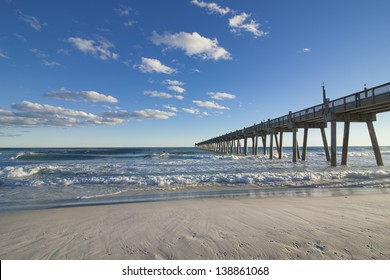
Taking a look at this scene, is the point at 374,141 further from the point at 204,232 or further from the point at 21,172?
the point at 21,172

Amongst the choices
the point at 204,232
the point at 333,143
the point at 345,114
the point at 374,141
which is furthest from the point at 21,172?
the point at 374,141

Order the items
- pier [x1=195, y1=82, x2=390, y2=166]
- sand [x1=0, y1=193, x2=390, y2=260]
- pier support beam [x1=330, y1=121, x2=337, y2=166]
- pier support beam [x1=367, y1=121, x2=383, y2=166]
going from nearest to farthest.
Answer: sand [x1=0, y1=193, x2=390, y2=260]
pier [x1=195, y1=82, x2=390, y2=166]
pier support beam [x1=367, y1=121, x2=383, y2=166]
pier support beam [x1=330, y1=121, x2=337, y2=166]

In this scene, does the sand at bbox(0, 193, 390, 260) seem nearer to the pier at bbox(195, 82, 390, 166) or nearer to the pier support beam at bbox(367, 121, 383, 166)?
the pier at bbox(195, 82, 390, 166)

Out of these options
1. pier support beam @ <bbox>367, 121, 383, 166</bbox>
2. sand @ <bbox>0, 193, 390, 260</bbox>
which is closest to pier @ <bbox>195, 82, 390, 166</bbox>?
pier support beam @ <bbox>367, 121, 383, 166</bbox>

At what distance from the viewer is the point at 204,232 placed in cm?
362

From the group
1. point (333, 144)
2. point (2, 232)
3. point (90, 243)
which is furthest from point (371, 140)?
point (2, 232)

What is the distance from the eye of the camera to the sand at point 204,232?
2907mm

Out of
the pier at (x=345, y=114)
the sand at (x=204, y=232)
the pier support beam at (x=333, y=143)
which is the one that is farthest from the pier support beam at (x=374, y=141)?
the sand at (x=204, y=232)

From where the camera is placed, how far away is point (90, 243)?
3.33 metres

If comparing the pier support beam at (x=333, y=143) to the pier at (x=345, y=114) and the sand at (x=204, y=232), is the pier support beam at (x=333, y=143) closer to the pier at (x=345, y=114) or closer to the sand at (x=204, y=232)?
the pier at (x=345, y=114)

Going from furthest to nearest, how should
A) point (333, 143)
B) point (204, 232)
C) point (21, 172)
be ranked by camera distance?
point (333, 143) < point (21, 172) < point (204, 232)

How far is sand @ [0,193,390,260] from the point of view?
9.54 ft

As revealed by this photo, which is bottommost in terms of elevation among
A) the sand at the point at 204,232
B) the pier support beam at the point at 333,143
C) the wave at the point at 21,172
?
the wave at the point at 21,172

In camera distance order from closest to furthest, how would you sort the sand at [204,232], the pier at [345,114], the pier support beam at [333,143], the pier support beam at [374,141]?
the sand at [204,232] < the pier at [345,114] < the pier support beam at [374,141] < the pier support beam at [333,143]
